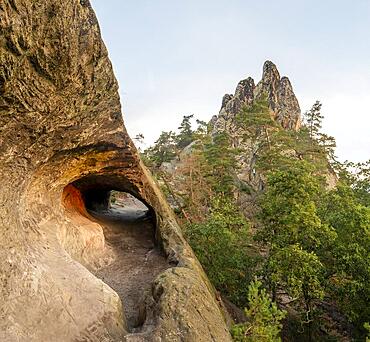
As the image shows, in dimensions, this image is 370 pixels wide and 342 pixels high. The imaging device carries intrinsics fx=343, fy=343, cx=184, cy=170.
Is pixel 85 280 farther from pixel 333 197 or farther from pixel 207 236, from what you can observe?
pixel 333 197

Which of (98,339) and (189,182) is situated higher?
(189,182)

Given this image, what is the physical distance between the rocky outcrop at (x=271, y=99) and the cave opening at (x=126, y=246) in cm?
3934

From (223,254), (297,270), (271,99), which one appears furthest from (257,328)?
(271,99)

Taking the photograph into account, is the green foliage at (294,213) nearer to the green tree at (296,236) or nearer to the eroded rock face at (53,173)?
the green tree at (296,236)

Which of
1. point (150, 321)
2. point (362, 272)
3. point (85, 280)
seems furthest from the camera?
point (362, 272)

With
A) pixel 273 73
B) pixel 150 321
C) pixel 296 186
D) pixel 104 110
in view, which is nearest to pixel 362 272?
pixel 296 186

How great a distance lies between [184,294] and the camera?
28.8 feet

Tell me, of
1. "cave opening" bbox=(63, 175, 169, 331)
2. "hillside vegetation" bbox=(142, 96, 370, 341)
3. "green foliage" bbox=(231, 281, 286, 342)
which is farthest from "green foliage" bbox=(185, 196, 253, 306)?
"green foliage" bbox=(231, 281, 286, 342)

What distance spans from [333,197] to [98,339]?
36.4 feet

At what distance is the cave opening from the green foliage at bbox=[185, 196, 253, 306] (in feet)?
6.42

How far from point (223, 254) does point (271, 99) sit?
1811 inches

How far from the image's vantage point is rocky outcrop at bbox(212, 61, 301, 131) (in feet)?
179

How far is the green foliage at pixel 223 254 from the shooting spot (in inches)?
557

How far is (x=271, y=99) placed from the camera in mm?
56031
